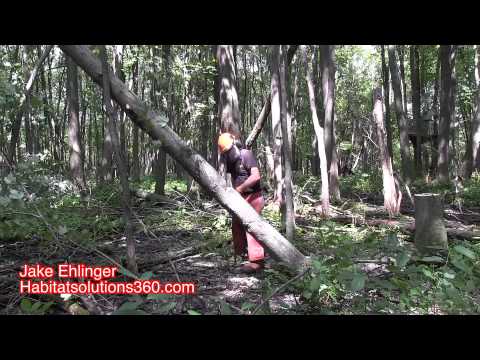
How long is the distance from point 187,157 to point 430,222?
3.90m

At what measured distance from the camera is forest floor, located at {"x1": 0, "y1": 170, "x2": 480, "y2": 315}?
3.66m

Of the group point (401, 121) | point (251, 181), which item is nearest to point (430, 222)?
point (251, 181)

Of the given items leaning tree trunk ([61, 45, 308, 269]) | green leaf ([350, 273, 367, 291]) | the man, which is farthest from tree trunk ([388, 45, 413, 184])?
green leaf ([350, 273, 367, 291])

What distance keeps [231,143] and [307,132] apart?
76.4ft

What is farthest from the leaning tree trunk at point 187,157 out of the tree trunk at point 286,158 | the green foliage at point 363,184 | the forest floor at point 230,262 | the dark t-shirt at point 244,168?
the green foliage at point 363,184

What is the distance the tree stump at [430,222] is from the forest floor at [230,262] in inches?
11.3

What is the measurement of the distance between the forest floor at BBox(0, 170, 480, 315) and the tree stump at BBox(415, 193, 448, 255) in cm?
29

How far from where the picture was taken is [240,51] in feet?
89.3

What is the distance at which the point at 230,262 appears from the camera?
6.14 metres

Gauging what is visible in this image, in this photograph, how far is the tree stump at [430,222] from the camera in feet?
20.0

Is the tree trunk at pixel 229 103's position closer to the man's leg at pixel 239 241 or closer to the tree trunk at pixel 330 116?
the man's leg at pixel 239 241

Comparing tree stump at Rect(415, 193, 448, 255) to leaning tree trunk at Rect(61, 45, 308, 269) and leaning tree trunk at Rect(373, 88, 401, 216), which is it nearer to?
leaning tree trunk at Rect(61, 45, 308, 269)

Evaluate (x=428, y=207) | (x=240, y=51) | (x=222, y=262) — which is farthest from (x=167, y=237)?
(x=240, y=51)

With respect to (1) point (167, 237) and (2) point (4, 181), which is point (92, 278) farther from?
(1) point (167, 237)
